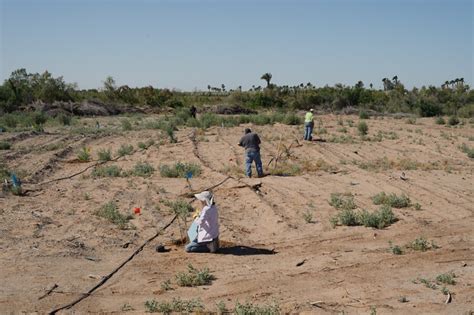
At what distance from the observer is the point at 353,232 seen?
1249cm

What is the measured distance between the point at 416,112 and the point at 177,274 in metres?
43.7

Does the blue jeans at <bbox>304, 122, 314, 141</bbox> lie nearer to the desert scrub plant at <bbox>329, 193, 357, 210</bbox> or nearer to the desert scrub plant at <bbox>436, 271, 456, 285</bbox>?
the desert scrub plant at <bbox>329, 193, 357, 210</bbox>

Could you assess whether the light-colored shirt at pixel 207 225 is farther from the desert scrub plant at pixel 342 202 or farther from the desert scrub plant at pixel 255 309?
the desert scrub plant at pixel 342 202

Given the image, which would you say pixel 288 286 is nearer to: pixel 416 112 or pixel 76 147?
pixel 76 147

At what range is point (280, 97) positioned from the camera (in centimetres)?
6241

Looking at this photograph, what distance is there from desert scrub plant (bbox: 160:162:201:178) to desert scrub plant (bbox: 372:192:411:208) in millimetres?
6229

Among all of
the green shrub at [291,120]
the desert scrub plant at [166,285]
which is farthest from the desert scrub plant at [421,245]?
the green shrub at [291,120]

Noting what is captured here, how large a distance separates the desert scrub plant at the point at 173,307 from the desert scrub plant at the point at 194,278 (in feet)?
3.16

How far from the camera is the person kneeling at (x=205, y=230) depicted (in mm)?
11000

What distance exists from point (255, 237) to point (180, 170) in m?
7.27

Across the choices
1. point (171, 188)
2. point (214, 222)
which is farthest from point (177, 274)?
point (171, 188)

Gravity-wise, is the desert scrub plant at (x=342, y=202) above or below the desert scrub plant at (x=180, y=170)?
below

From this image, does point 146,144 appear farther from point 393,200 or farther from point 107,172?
point 393,200

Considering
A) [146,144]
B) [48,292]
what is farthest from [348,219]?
[146,144]
